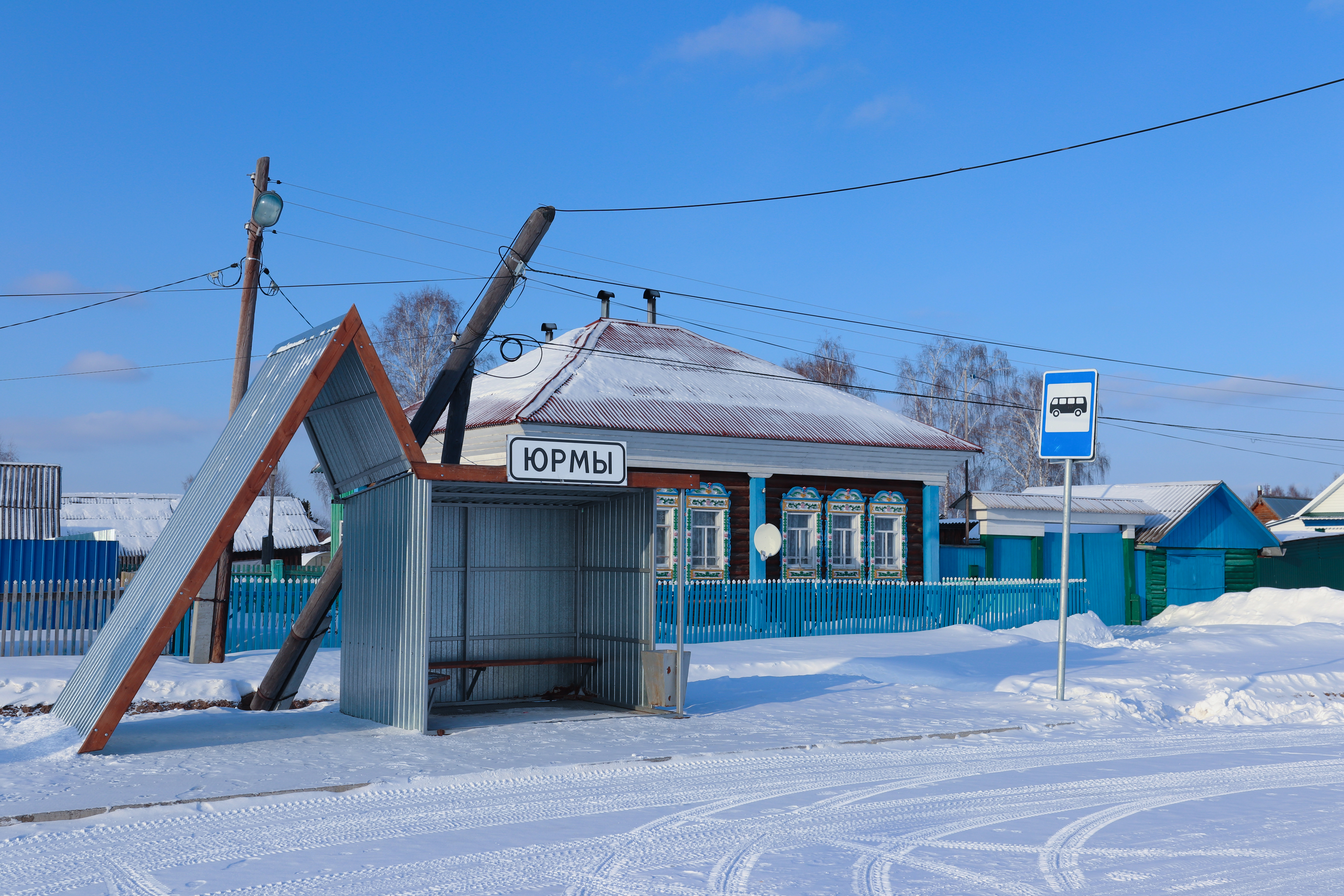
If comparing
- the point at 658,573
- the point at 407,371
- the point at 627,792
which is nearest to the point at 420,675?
the point at 627,792

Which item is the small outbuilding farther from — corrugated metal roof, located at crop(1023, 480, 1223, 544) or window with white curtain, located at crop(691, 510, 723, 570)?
window with white curtain, located at crop(691, 510, 723, 570)

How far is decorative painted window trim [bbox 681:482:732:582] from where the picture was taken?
25.6 m

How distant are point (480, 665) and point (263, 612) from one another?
6.84 meters

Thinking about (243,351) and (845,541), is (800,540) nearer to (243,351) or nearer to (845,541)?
(845,541)

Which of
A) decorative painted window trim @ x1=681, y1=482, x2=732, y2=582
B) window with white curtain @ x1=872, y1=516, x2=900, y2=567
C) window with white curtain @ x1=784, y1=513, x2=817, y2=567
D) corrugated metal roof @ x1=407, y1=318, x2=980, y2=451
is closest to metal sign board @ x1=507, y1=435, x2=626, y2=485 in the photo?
corrugated metal roof @ x1=407, y1=318, x2=980, y2=451

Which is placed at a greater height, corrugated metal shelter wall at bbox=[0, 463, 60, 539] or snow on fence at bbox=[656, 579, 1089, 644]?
corrugated metal shelter wall at bbox=[0, 463, 60, 539]

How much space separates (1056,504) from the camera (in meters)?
29.6

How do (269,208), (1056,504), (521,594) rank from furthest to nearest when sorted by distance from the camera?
(1056,504)
(269,208)
(521,594)

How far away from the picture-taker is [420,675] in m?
10.7

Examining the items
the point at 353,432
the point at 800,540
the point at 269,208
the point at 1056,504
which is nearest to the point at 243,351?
the point at 269,208

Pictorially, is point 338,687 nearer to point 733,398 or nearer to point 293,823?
point 293,823

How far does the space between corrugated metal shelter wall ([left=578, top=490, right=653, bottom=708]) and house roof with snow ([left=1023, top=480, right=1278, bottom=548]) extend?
20.1 meters

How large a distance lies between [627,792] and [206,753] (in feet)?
12.0

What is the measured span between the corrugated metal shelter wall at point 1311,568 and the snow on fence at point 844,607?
10.2 m
